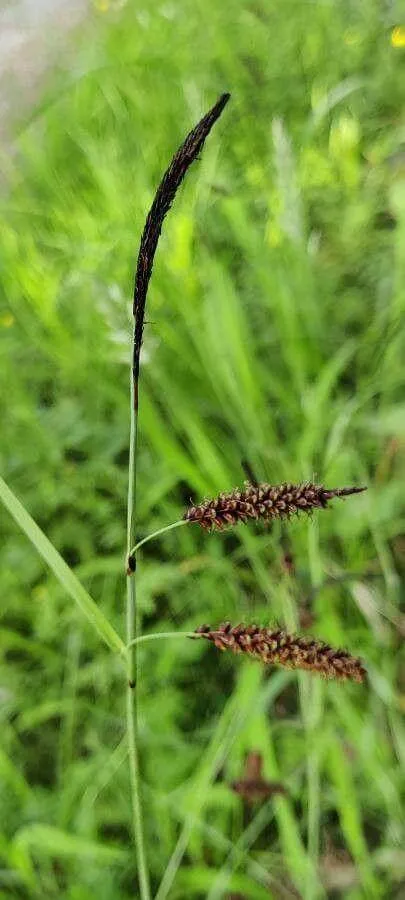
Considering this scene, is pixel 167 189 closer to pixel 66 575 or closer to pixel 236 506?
pixel 236 506

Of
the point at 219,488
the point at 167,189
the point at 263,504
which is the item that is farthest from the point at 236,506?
the point at 219,488

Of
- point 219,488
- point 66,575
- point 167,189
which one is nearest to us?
point 167,189

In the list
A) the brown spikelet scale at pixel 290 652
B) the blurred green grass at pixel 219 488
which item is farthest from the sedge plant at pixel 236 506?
the blurred green grass at pixel 219 488

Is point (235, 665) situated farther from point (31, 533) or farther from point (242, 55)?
point (242, 55)

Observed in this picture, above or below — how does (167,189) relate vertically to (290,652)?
above

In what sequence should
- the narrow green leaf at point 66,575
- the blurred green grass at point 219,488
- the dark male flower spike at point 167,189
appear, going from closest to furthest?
the dark male flower spike at point 167,189
the narrow green leaf at point 66,575
the blurred green grass at point 219,488

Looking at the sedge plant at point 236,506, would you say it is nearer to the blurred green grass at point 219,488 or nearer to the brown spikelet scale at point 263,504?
the brown spikelet scale at point 263,504

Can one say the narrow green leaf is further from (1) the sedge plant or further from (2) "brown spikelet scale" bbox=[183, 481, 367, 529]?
(2) "brown spikelet scale" bbox=[183, 481, 367, 529]
